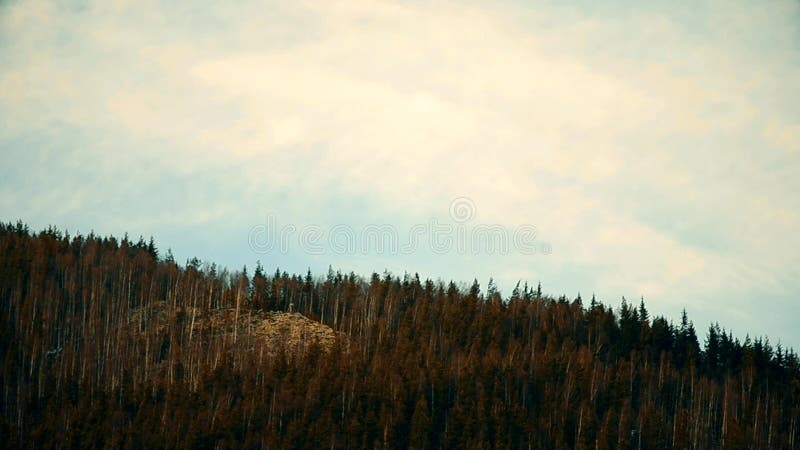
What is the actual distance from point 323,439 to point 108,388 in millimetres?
36678

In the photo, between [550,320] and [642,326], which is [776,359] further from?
[550,320]

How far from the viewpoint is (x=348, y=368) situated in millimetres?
136625

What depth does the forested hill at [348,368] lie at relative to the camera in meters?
123

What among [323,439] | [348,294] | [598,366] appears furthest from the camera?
[348,294]

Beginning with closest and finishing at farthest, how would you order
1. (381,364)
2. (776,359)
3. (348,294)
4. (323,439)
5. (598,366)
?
1. (323,439)
2. (381,364)
3. (598,366)
4. (776,359)
5. (348,294)

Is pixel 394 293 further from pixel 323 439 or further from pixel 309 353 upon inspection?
pixel 323 439

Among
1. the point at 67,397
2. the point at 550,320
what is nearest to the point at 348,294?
the point at 550,320

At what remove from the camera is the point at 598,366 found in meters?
151

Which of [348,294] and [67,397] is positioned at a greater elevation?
[348,294]

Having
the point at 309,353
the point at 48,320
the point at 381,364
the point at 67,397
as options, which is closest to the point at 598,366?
the point at 381,364

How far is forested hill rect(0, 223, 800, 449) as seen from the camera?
404 ft

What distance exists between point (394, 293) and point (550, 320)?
2934cm

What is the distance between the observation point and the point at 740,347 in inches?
6969

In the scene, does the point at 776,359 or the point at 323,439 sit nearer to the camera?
the point at 323,439
